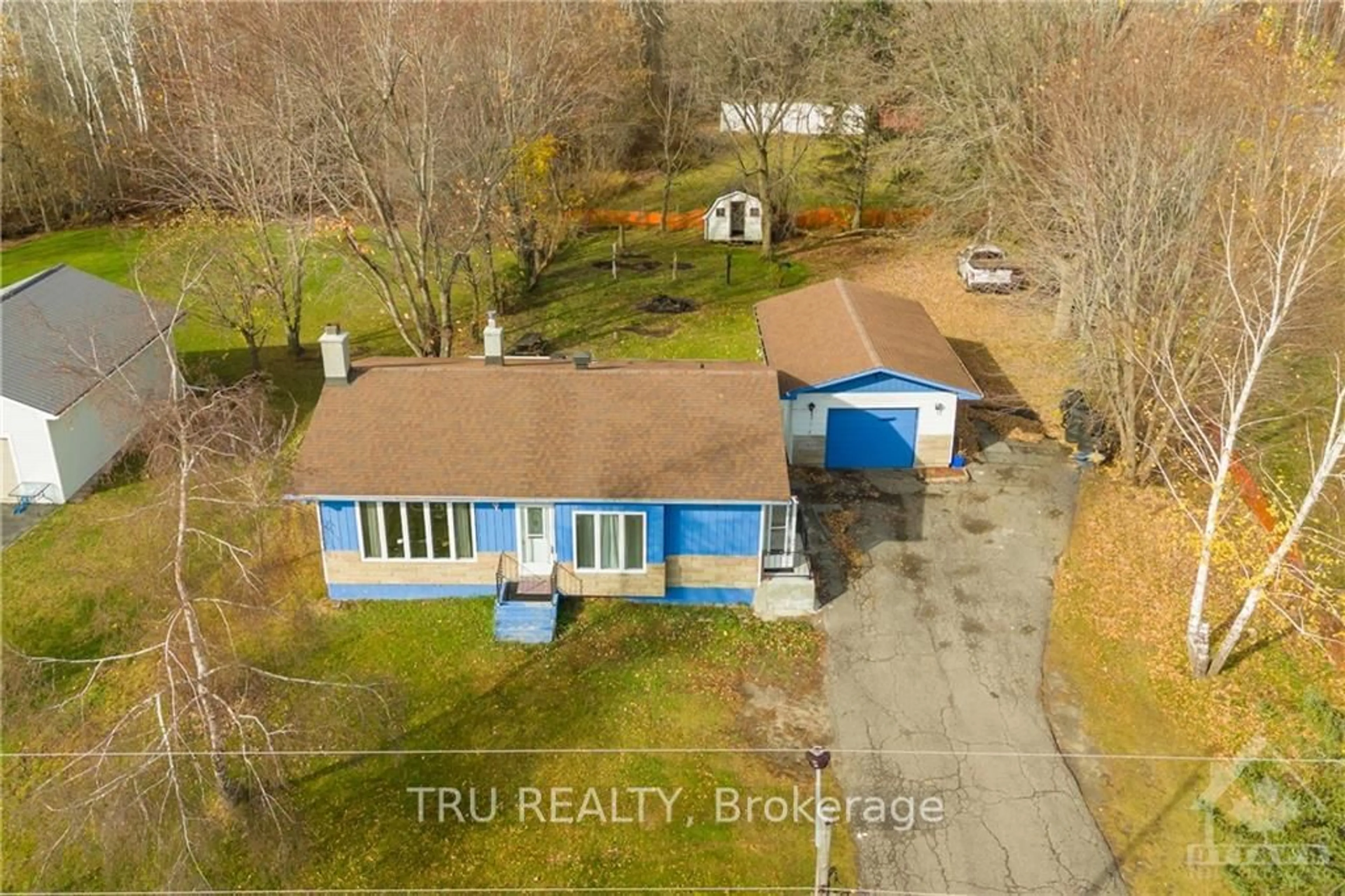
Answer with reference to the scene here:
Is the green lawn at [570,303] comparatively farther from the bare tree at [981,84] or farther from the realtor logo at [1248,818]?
the realtor logo at [1248,818]

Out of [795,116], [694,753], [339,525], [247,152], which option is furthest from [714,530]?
[795,116]

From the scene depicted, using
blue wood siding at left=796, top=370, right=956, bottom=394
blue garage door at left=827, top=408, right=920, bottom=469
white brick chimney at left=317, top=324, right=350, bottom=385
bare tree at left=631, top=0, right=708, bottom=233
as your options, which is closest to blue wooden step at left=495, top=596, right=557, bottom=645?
A: white brick chimney at left=317, top=324, right=350, bottom=385

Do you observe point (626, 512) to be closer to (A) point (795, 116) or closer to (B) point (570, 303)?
(B) point (570, 303)

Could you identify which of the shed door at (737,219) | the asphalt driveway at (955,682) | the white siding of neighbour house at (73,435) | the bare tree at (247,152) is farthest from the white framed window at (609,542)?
the shed door at (737,219)

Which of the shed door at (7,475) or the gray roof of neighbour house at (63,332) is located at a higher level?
the gray roof of neighbour house at (63,332)

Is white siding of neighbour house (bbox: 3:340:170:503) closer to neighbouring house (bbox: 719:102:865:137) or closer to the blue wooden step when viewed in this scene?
the blue wooden step
